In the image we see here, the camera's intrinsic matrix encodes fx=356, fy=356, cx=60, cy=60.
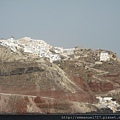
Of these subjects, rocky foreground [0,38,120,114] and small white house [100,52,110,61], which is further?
small white house [100,52,110,61]

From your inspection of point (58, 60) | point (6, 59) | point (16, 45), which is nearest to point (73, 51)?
point (58, 60)

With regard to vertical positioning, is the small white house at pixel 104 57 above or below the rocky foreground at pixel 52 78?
above

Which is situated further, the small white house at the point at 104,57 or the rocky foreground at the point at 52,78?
the small white house at the point at 104,57

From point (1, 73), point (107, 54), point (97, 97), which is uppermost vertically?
point (107, 54)

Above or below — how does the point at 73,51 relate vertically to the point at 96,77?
above

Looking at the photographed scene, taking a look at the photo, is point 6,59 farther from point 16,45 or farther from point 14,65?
point 16,45

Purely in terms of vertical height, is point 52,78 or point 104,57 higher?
point 104,57

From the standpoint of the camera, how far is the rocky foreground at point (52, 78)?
75.1 ft

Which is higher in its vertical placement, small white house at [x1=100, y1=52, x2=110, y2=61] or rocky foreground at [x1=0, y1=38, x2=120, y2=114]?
small white house at [x1=100, y1=52, x2=110, y2=61]

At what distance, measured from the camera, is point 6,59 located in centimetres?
2675

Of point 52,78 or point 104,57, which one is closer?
point 52,78

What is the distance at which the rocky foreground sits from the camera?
2288cm

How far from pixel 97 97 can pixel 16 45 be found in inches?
323

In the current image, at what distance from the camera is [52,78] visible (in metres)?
24.8
